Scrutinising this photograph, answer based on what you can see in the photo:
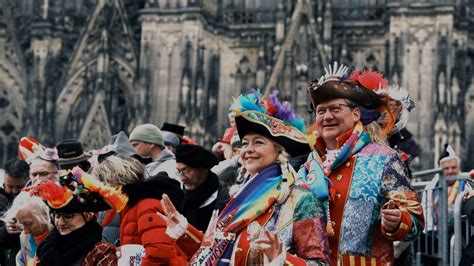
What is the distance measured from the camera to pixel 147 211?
753 centimetres

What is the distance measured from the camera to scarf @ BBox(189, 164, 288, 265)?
20.7ft

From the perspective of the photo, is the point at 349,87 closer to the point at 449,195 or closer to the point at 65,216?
the point at 65,216

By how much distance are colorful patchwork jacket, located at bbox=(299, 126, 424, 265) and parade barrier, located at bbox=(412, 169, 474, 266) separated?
10.9ft

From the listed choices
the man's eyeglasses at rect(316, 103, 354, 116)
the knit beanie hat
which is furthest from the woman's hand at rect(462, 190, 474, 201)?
the knit beanie hat

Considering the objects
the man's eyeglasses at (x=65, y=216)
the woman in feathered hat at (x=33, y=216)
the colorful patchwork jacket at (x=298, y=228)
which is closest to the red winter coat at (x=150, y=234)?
the man's eyeglasses at (x=65, y=216)

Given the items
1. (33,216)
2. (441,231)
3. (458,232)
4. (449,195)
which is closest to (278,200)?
(33,216)

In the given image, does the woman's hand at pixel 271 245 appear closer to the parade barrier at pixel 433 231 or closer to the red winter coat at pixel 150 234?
the red winter coat at pixel 150 234

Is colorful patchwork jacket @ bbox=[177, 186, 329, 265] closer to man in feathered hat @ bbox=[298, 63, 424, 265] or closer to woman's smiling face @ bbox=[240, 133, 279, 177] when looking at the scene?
woman's smiling face @ bbox=[240, 133, 279, 177]

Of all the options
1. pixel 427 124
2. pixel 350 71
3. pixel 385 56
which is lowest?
pixel 427 124

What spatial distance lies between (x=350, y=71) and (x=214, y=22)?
2003 cm

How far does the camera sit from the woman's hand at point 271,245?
18.9 ft

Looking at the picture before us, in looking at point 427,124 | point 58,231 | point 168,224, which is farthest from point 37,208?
point 427,124

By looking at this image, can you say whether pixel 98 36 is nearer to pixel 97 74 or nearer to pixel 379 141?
pixel 97 74

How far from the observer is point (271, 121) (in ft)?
21.4
